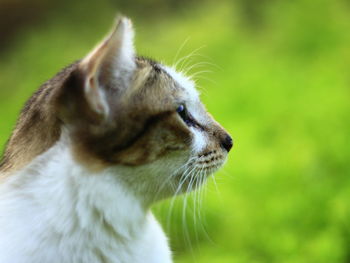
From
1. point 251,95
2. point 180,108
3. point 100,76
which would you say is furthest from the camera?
point 251,95

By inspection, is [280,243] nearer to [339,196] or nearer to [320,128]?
[339,196]

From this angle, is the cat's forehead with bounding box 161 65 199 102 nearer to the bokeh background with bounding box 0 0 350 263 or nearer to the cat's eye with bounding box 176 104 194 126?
the cat's eye with bounding box 176 104 194 126

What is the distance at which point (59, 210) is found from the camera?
51.7 inches

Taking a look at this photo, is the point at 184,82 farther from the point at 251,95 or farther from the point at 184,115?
the point at 251,95

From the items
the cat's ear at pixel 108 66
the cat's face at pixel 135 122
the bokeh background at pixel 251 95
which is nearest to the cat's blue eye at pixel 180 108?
the cat's face at pixel 135 122

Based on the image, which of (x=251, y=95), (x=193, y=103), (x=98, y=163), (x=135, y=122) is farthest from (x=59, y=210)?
(x=251, y=95)

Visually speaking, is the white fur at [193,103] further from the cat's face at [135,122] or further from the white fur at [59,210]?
the white fur at [59,210]

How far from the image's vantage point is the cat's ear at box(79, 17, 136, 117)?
1194 mm

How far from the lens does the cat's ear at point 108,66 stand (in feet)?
3.92

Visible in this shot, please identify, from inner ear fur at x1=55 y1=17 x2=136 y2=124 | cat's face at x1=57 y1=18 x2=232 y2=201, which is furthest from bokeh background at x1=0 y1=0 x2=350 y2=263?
inner ear fur at x1=55 y1=17 x2=136 y2=124

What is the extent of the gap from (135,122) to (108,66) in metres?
0.13

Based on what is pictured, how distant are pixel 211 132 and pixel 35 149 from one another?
0.39 metres

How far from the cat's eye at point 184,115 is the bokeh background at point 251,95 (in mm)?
205

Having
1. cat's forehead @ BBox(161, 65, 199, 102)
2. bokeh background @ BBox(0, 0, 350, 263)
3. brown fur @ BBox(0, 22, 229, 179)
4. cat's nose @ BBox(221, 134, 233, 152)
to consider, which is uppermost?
bokeh background @ BBox(0, 0, 350, 263)
